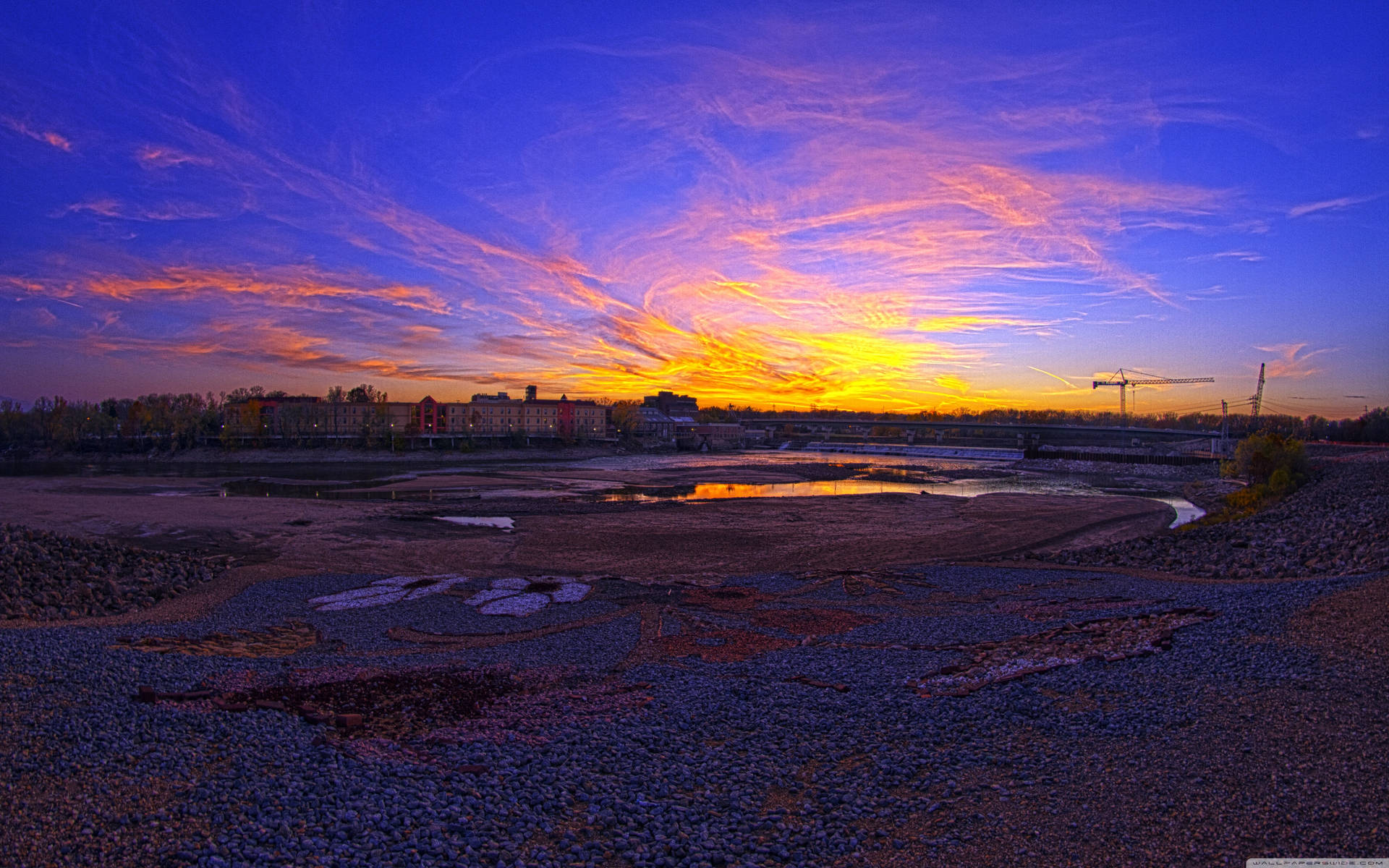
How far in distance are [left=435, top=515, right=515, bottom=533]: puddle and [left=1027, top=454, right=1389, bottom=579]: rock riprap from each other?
72.1 ft

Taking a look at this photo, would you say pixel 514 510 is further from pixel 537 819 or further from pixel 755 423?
pixel 755 423

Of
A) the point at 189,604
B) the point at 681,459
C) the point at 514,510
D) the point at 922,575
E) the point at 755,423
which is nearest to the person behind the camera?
the point at 189,604

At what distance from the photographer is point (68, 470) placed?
64062 millimetres

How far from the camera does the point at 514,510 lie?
3456 cm

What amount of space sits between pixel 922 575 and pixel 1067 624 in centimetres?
655

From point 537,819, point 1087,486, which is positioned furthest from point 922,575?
point 1087,486

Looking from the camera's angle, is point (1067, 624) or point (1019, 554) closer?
point (1067, 624)

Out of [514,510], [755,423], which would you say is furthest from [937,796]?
[755,423]

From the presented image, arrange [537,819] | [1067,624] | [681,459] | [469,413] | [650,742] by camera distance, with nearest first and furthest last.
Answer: [537,819], [650,742], [1067,624], [681,459], [469,413]

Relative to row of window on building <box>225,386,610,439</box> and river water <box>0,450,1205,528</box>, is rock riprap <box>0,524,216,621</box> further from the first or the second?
row of window on building <box>225,386,610,439</box>

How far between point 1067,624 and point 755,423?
17772 cm

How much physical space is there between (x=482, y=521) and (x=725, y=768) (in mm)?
27050

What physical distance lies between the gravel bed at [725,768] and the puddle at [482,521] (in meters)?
19.0

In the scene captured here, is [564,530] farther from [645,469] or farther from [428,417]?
[428,417]
